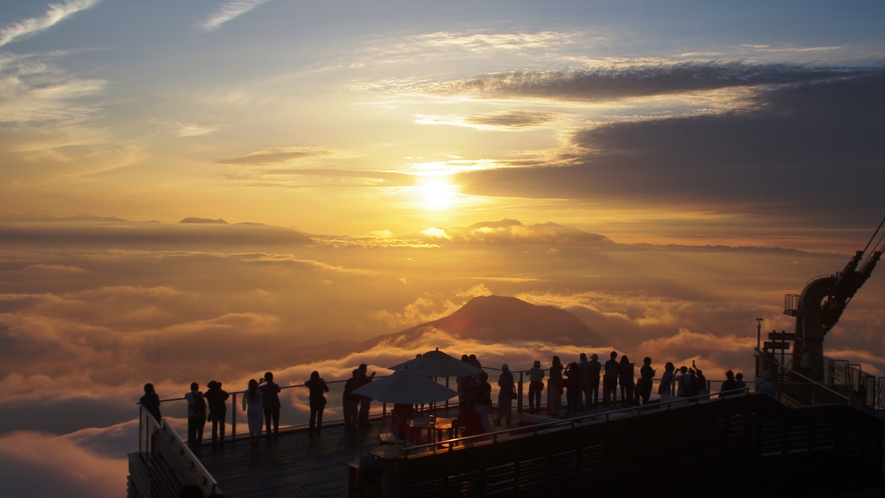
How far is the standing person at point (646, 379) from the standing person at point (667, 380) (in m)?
0.61

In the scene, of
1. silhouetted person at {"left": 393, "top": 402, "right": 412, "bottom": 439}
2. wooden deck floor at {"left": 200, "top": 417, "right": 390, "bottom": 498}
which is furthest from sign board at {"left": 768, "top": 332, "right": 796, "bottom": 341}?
silhouetted person at {"left": 393, "top": 402, "right": 412, "bottom": 439}

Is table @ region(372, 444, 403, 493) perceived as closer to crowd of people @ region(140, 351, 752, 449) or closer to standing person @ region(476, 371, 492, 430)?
crowd of people @ region(140, 351, 752, 449)

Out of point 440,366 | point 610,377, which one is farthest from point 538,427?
point 610,377

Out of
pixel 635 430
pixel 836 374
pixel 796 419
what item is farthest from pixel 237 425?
pixel 836 374

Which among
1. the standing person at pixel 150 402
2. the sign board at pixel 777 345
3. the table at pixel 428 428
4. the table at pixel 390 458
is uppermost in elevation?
the standing person at pixel 150 402

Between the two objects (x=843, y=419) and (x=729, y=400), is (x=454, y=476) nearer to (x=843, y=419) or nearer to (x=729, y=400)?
(x=729, y=400)

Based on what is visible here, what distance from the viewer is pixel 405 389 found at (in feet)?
54.9

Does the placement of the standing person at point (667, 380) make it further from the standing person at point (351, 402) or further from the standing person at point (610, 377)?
the standing person at point (351, 402)

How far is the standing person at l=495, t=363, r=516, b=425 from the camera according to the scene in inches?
813

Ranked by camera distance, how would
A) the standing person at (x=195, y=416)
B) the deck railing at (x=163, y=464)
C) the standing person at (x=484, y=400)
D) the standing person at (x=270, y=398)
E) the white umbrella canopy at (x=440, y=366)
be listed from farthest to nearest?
the white umbrella canopy at (x=440, y=366)
the standing person at (x=484, y=400)
the standing person at (x=270, y=398)
the standing person at (x=195, y=416)
the deck railing at (x=163, y=464)

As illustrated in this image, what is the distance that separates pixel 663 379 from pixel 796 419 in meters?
4.38

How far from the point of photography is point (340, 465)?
16.0 metres

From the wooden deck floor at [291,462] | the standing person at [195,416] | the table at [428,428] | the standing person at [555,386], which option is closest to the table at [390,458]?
the wooden deck floor at [291,462]

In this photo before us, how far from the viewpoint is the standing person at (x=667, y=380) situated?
20891mm
